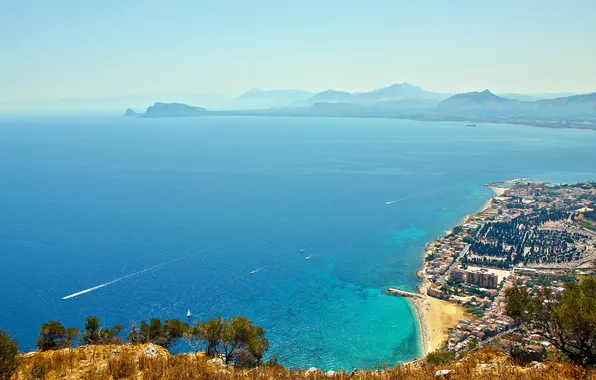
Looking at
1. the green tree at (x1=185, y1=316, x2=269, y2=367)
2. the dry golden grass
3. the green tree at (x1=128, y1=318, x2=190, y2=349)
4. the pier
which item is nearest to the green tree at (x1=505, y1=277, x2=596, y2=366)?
the dry golden grass

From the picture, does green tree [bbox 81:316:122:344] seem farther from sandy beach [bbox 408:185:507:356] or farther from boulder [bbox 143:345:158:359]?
sandy beach [bbox 408:185:507:356]

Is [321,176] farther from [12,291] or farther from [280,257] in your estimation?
[12,291]

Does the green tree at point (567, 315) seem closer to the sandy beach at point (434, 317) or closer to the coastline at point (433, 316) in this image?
the coastline at point (433, 316)

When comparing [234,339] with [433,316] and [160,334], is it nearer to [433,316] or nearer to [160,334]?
[160,334]

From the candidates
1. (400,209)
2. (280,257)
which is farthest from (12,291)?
(400,209)

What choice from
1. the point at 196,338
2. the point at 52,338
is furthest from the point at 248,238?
the point at 196,338

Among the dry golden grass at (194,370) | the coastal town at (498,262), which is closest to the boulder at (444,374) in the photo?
the dry golden grass at (194,370)
